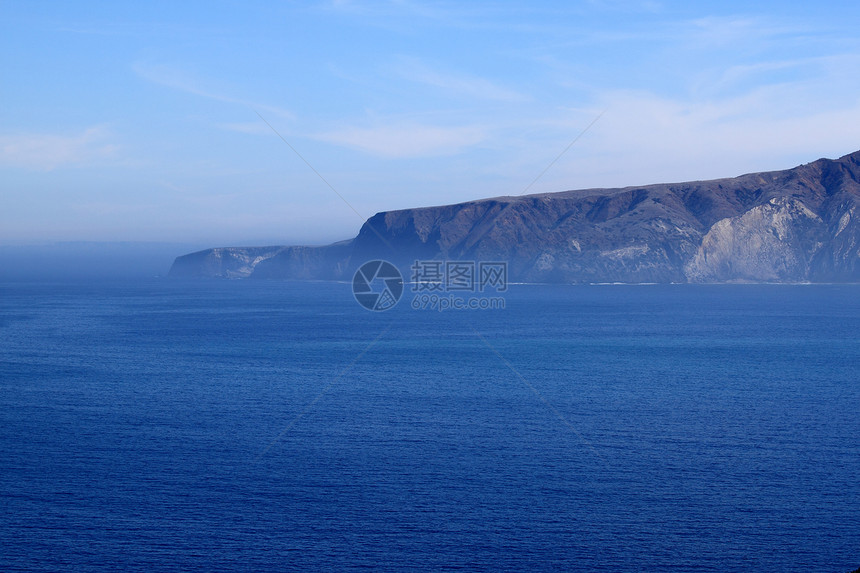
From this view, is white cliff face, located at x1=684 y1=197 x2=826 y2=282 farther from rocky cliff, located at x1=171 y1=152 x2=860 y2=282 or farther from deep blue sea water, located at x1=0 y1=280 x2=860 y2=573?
deep blue sea water, located at x1=0 y1=280 x2=860 y2=573

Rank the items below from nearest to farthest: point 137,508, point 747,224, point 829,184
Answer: point 137,508 < point 747,224 < point 829,184

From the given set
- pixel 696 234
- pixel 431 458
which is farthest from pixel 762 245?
pixel 431 458

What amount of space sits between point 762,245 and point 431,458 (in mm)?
163040

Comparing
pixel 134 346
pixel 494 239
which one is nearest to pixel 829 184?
pixel 494 239

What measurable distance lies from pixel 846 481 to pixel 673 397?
15456mm

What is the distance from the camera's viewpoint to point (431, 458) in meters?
30.6

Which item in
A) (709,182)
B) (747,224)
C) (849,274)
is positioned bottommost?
(849,274)

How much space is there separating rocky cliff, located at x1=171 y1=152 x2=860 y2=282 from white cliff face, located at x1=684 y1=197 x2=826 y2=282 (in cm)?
24

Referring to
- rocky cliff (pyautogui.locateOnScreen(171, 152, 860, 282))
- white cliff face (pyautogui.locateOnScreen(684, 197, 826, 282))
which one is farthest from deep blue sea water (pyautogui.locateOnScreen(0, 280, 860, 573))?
rocky cliff (pyautogui.locateOnScreen(171, 152, 860, 282))

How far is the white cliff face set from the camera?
170625 millimetres

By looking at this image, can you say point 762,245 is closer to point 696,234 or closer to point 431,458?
point 696,234

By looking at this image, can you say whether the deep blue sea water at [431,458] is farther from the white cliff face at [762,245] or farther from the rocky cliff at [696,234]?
the rocky cliff at [696,234]

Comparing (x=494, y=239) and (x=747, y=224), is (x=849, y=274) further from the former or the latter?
(x=494, y=239)

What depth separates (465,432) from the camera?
34.8m
